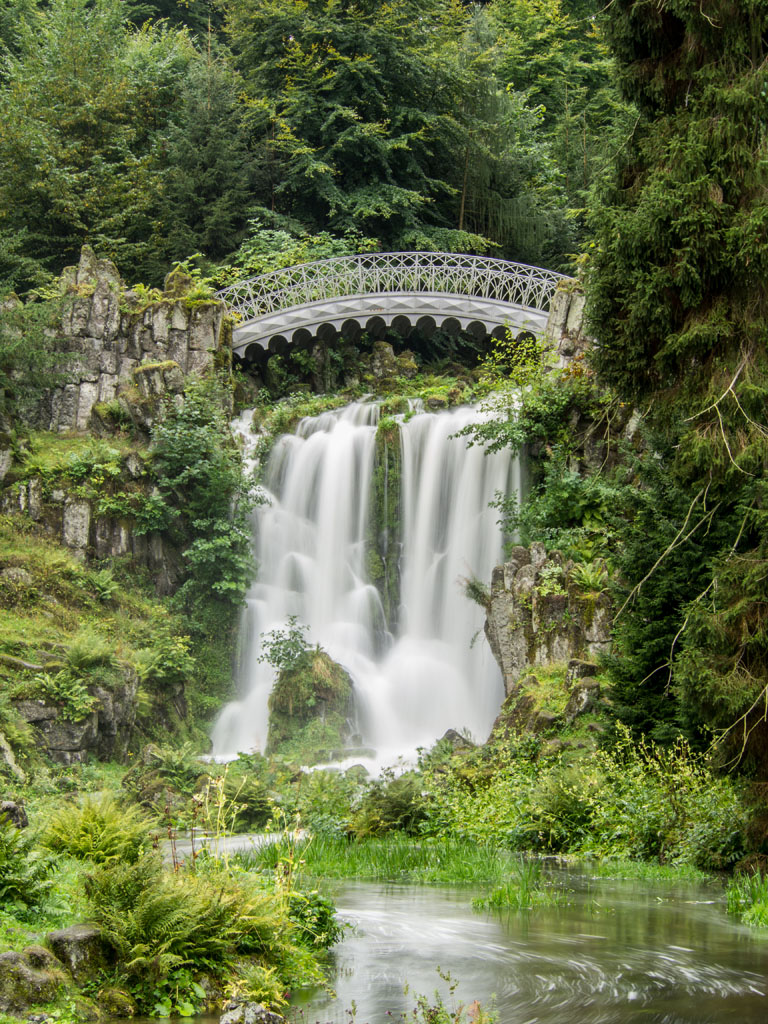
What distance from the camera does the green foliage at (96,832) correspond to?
705 centimetres

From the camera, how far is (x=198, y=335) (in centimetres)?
2756

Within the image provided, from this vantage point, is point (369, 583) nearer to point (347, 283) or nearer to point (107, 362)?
point (107, 362)

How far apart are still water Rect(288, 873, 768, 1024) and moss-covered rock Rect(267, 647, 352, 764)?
45.5 feet

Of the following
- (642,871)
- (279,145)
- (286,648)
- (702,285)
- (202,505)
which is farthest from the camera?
(279,145)

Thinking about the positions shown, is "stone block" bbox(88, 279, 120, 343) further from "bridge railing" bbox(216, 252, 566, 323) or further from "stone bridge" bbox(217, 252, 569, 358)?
"bridge railing" bbox(216, 252, 566, 323)

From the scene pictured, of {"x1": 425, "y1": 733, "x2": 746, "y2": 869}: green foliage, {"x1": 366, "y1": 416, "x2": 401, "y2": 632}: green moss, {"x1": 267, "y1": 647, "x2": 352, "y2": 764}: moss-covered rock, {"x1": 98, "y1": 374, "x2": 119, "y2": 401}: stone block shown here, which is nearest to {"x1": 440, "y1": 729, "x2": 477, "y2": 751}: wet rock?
{"x1": 267, "y1": 647, "x2": 352, "y2": 764}: moss-covered rock

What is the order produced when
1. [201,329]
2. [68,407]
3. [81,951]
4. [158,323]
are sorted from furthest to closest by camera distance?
1. [201,329]
2. [158,323]
3. [68,407]
4. [81,951]

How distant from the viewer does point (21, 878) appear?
625cm

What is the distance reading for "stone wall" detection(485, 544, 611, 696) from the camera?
16.9 metres

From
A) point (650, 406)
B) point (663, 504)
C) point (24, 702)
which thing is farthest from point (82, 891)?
point (24, 702)

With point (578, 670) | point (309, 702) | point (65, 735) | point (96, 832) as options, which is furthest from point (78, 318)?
point (96, 832)

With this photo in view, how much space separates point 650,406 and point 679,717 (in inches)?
138

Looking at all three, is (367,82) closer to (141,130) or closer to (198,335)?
(141,130)

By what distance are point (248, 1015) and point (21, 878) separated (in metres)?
2.17
